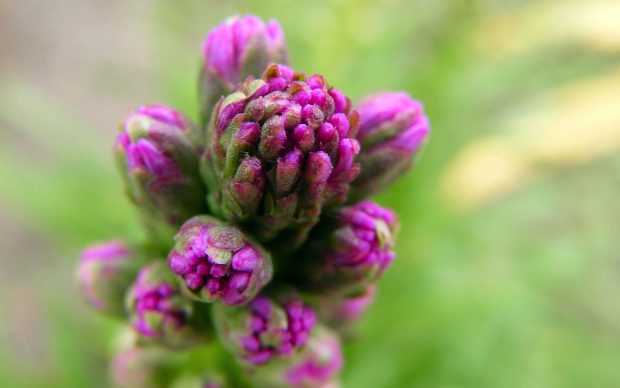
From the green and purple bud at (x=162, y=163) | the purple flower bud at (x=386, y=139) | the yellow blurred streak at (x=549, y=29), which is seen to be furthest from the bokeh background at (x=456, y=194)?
the purple flower bud at (x=386, y=139)

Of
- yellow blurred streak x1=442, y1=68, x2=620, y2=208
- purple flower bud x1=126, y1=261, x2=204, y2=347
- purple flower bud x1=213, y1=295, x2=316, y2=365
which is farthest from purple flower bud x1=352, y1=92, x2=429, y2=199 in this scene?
yellow blurred streak x1=442, y1=68, x2=620, y2=208

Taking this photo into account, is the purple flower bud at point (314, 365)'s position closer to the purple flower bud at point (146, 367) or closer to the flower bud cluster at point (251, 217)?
the flower bud cluster at point (251, 217)

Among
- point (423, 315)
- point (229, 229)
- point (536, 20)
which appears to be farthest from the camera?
point (536, 20)

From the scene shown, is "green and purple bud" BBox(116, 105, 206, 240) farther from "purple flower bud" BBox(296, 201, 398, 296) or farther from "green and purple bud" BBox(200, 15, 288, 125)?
"purple flower bud" BBox(296, 201, 398, 296)

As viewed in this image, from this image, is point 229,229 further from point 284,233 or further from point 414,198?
point 414,198

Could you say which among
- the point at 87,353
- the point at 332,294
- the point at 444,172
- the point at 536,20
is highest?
the point at 536,20

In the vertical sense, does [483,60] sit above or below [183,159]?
above

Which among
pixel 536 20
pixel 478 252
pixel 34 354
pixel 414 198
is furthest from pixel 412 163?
pixel 34 354
